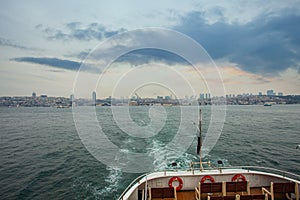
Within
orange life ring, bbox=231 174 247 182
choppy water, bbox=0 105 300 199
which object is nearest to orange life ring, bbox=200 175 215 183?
orange life ring, bbox=231 174 247 182

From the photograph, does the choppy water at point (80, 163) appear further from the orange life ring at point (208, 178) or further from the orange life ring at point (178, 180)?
the orange life ring at point (208, 178)

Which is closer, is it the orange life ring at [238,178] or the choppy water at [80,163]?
the orange life ring at [238,178]

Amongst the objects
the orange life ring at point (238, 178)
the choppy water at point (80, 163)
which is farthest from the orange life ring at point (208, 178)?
the choppy water at point (80, 163)

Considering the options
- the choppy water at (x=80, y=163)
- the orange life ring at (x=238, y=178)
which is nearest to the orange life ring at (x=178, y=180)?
the orange life ring at (x=238, y=178)

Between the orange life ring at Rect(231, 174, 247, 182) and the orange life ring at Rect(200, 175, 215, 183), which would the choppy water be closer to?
the orange life ring at Rect(200, 175, 215, 183)

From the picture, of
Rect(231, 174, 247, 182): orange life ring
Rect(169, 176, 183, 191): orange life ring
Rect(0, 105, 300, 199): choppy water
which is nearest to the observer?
Rect(169, 176, 183, 191): orange life ring

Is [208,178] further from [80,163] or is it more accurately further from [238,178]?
[80,163]

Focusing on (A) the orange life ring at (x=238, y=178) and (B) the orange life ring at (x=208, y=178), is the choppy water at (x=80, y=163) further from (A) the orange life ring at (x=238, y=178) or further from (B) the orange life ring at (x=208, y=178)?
(A) the orange life ring at (x=238, y=178)

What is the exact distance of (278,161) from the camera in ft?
56.1

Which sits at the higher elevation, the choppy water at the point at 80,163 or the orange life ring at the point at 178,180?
the orange life ring at the point at 178,180

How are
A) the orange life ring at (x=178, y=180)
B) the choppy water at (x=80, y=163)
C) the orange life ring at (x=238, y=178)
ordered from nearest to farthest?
the orange life ring at (x=178, y=180) < the orange life ring at (x=238, y=178) < the choppy water at (x=80, y=163)

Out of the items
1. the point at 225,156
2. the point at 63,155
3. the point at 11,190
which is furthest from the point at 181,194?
the point at 63,155

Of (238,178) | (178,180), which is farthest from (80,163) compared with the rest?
(238,178)

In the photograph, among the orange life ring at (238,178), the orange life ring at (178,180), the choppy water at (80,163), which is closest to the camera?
the orange life ring at (178,180)
